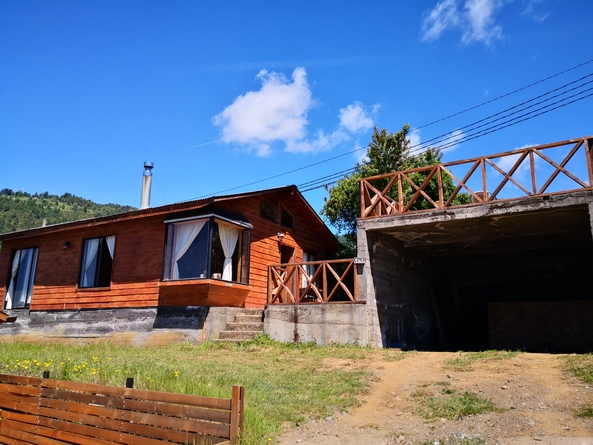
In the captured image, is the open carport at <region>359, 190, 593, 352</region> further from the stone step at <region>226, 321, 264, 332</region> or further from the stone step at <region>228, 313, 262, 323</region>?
the stone step at <region>228, 313, 262, 323</region>

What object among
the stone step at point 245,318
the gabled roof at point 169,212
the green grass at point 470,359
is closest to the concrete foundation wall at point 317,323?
the stone step at point 245,318

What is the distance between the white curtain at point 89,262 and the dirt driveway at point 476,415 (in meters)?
10.0

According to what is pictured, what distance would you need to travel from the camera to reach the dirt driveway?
5.31 metres

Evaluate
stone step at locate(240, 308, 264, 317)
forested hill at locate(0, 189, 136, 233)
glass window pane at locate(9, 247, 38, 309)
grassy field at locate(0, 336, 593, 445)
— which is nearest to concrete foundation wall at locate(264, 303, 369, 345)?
grassy field at locate(0, 336, 593, 445)

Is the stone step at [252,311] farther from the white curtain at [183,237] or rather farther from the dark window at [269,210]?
the dark window at [269,210]

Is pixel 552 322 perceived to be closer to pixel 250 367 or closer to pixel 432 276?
pixel 432 276

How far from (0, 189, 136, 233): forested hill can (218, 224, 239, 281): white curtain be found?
56828mm

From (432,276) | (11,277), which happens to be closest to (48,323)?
(11,277)

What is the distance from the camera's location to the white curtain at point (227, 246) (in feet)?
43.4

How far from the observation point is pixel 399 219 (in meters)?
11.9

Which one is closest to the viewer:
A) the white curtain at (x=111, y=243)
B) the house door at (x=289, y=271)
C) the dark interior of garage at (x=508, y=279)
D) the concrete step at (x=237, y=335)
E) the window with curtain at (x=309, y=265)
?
the dark interior of garage at (x=508, y=279)

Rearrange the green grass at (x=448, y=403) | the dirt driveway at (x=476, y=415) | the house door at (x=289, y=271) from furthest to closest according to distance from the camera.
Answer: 1. the house door at (x=289, y=271)
2. the green grass at (x=448, y=403)
3. the dirt driveway at (x=476, y=415)

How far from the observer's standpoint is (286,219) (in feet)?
54.6

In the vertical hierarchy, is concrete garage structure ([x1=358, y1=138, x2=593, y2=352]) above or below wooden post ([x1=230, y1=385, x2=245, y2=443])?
above
